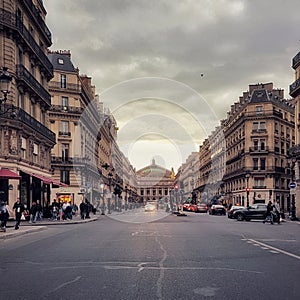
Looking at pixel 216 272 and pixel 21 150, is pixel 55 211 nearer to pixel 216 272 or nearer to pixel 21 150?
pixel 21 150

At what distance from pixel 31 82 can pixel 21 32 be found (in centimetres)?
421

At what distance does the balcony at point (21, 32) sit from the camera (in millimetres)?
34922

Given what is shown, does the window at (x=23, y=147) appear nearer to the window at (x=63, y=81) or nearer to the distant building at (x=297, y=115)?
the distant building at (x=297, y=115)

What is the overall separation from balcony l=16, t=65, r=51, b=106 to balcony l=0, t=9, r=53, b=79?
2075mm

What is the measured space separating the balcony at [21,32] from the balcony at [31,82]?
81.7 inches

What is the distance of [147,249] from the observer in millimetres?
15305

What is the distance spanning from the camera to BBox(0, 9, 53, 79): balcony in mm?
34922

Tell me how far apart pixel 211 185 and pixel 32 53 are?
8261 centimetres

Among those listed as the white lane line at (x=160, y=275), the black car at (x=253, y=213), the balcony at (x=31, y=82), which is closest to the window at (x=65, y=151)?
the balcony at (x=31, y=82)

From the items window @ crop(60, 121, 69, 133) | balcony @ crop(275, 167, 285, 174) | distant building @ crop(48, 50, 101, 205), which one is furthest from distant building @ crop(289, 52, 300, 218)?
window @ crop(60, 121, 69, 133)

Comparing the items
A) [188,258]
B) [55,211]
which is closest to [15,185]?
[55,211]

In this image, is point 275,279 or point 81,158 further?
point 81,158

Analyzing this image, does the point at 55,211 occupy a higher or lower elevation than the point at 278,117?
lower

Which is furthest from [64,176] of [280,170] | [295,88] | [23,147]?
[280,170]
